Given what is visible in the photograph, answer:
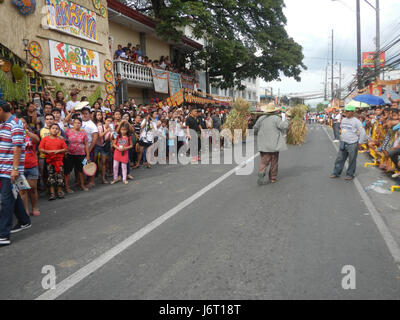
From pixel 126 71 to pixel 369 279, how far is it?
51.0 feet

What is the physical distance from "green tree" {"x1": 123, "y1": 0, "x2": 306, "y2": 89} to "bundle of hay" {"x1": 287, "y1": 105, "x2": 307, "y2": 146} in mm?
7400

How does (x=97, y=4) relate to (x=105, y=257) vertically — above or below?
above

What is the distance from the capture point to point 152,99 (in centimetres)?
1930

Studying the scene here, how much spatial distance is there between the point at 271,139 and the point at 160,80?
13297mm

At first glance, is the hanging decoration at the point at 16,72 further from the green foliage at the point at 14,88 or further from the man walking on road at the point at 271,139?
the man walking on road at the point at 271,139

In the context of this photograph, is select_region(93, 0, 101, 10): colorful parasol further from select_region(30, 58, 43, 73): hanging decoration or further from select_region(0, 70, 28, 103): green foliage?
select_region(0, 70, 28, 103): green foliage

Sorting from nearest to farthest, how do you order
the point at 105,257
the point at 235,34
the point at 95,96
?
the point at 105,257 < the point at 95,96 < the point at 235,34

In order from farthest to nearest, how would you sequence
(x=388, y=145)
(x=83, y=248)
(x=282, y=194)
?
(x=388, y=145), (x=282, y=194), (x=83, y=248)

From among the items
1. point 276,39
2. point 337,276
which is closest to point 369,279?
point 337,276

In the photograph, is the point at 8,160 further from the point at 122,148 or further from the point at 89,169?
the point at 122,148

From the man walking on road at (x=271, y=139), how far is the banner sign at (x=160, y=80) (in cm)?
1216

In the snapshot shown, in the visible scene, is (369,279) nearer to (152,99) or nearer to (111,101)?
(111,101)

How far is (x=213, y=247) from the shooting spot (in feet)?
13.2

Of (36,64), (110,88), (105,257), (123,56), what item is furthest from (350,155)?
(123,56)
